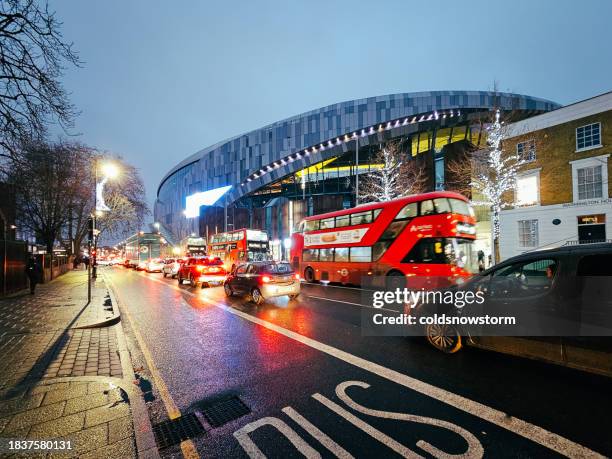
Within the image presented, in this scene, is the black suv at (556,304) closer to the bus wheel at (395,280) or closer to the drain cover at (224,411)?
the drain cover at (224,411)

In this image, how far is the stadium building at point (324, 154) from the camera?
38.2 metres

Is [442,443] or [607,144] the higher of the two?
[607,144]

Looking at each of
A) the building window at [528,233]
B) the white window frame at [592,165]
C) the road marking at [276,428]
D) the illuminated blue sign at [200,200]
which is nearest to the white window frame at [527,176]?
the building window at [528,233]

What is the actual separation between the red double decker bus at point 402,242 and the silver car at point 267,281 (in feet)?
16.0

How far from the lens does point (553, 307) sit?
4203 mm

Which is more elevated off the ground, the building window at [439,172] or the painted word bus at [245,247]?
the building window at [439,172]

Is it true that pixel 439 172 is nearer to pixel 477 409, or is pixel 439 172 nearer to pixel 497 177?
pixel 497 177

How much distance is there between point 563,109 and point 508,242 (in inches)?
382

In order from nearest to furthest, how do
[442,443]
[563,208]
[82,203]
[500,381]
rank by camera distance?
[442,443] → [500,381] → [563,208] → [82,203]

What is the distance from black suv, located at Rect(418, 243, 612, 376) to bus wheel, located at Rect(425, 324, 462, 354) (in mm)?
21

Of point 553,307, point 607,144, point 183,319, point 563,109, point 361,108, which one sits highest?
point 361,108

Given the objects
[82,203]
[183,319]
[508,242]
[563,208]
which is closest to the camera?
[183,319]

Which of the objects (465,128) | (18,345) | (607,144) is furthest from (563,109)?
(18,345)

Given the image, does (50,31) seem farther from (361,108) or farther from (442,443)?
(361,108)
